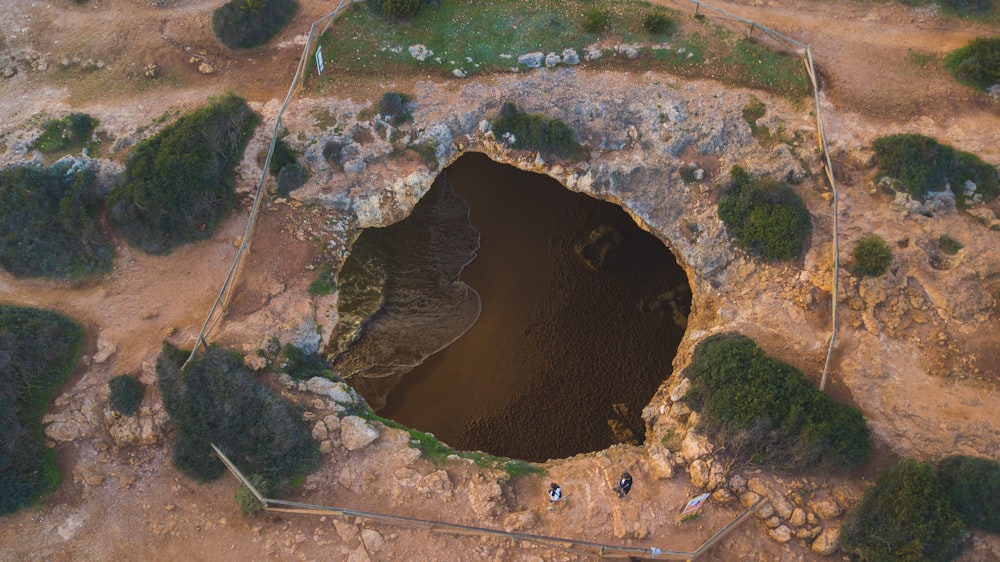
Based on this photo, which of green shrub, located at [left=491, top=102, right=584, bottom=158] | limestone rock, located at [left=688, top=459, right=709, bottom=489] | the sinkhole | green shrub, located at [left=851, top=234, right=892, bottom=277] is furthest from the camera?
the sinkhole

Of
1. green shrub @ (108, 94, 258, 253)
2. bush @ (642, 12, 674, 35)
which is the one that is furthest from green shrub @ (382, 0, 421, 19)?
bush @ (642, 12, 674, 35)

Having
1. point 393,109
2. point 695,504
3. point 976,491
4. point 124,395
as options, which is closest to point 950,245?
point 976,491

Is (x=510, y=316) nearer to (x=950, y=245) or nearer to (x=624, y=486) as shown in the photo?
(x=624, y=486)

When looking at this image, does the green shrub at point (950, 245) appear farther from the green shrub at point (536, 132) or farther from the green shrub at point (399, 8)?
the green shrub at point (399, 8)

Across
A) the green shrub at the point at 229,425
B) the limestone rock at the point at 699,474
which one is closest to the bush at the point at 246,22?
the green shrub at the point at 229,425

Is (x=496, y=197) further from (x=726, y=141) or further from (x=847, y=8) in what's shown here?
(x=847, y=8)

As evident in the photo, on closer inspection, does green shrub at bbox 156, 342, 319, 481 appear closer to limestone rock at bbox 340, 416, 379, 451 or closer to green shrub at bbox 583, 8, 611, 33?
limestone rock at bbox 340, 416, 379, 451
